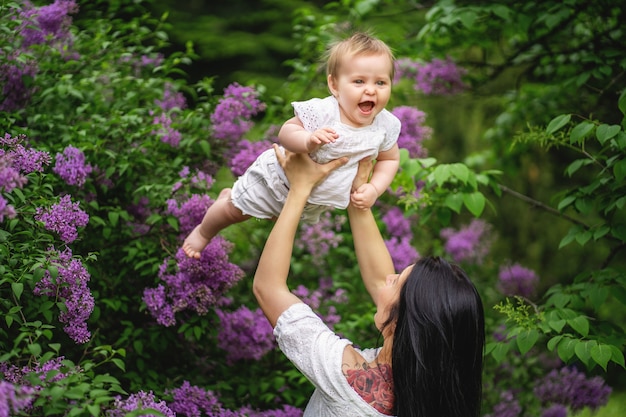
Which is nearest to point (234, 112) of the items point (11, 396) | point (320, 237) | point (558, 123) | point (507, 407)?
point (320, 237)

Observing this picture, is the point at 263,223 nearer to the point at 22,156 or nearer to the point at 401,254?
the point at 401,254

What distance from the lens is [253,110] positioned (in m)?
3.19

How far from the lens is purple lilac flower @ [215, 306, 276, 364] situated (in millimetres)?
3184

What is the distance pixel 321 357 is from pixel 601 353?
978 millimetres

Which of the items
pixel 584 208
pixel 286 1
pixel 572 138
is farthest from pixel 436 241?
pixel 286 1

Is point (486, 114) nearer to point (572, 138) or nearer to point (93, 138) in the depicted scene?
point (572, 138)

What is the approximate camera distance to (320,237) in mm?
3627

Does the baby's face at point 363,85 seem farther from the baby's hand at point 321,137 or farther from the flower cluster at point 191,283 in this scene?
the flower cluster at point 191,283

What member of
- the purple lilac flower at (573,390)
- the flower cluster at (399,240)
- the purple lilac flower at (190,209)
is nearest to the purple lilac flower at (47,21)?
the purple lilac flower at (190,209)

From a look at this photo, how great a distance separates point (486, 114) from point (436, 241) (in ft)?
4.93

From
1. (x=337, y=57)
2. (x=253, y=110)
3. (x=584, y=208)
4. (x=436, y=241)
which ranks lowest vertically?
(x=436, y=241)

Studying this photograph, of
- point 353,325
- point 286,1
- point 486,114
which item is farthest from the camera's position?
point 286,1

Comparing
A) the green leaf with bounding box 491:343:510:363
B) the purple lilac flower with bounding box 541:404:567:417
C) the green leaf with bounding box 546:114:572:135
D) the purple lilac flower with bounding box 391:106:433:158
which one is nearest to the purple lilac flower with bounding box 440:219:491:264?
the purple lilac flower with bounding box 391:106:433:158

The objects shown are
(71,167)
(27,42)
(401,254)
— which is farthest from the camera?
(401,254)
